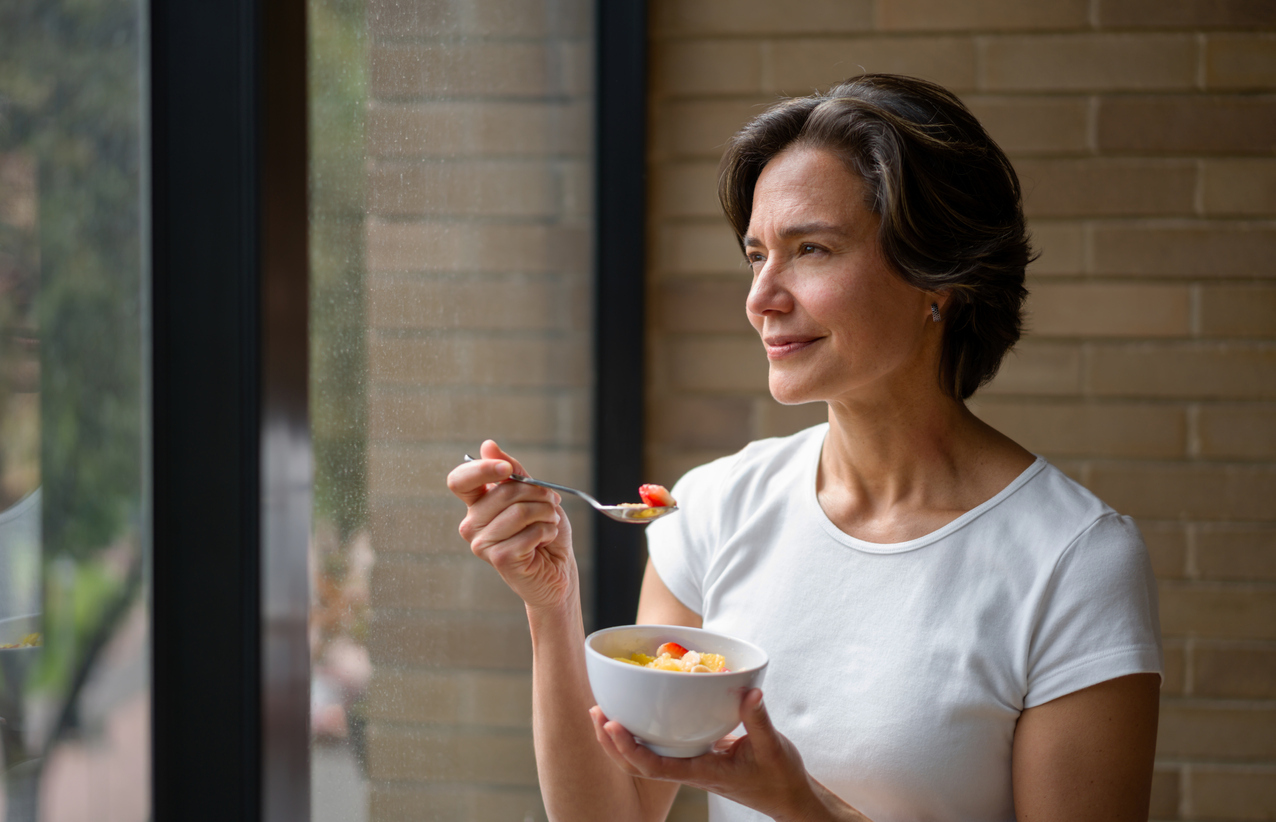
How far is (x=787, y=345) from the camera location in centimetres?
105

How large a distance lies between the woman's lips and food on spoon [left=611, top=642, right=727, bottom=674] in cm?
35

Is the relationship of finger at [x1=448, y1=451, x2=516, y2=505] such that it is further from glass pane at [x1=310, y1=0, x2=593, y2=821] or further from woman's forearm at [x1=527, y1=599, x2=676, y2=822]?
woman's forearm at [x1=527, y1=599, x2=676, y2=822]

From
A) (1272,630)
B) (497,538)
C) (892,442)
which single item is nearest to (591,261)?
(892,442)

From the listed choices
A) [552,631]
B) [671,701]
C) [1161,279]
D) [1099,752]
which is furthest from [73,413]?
[1161,279]

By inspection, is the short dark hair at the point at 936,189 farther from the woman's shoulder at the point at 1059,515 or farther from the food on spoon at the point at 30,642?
the food on spoon at the point at 30,642

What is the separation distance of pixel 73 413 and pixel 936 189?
84 cm

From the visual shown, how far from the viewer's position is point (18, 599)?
0.55m

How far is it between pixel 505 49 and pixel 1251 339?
143cm

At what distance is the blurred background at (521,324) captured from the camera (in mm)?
569

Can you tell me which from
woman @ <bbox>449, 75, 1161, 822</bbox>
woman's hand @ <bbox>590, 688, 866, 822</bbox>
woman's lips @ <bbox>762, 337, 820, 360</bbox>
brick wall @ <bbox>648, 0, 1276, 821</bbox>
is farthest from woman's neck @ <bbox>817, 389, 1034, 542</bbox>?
brick wall @ <bbox>648, 0, 1276, 821</bbox>

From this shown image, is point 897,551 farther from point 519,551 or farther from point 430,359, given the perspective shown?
point 430,359

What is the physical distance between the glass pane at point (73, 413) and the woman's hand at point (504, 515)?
315 mm

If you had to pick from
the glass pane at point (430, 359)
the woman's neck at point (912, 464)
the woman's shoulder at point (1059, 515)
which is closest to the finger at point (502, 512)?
the glass pane at point (430, 359)

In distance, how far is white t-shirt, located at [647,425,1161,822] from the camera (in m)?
0.96
